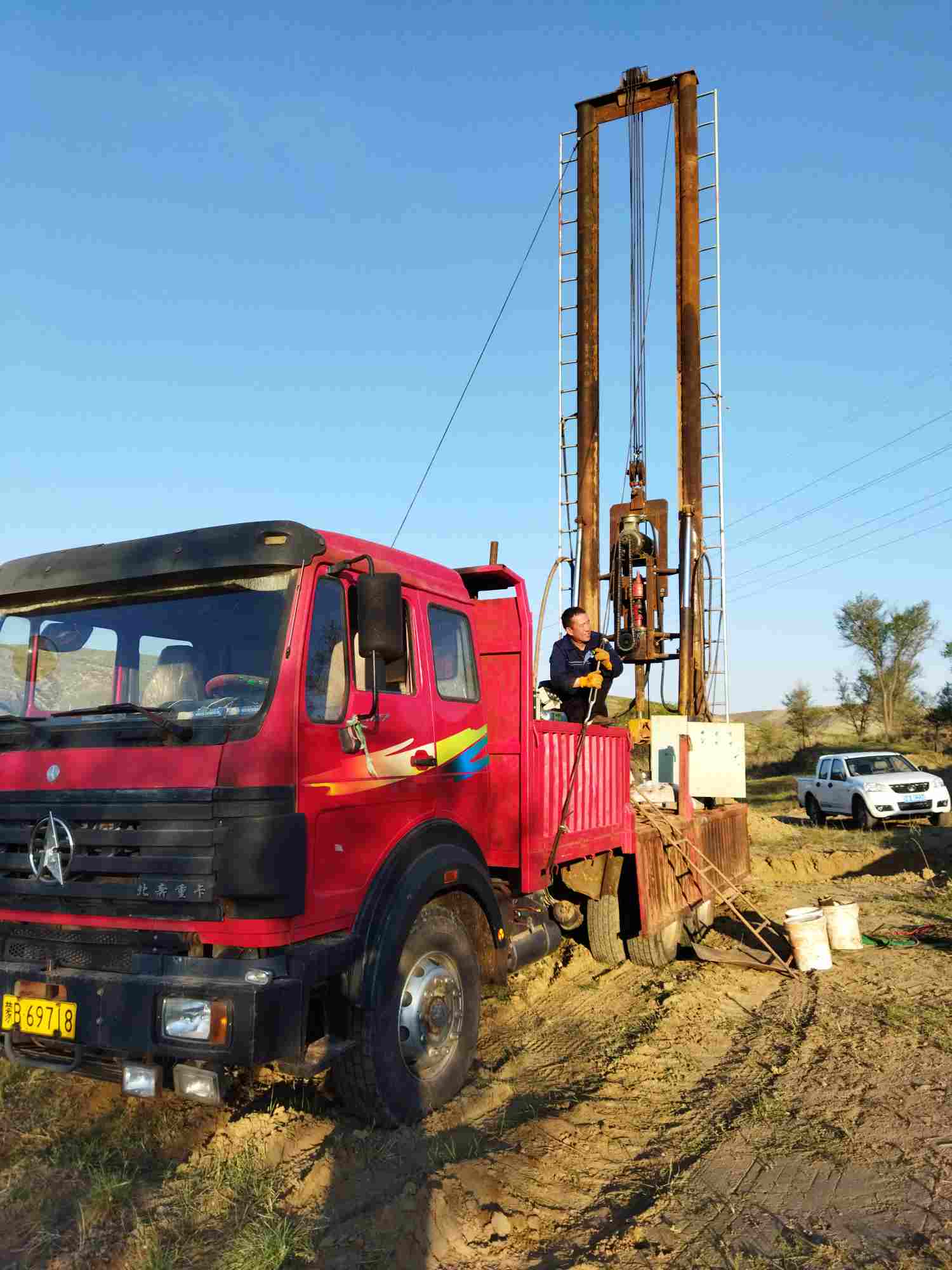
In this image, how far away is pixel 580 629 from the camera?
23.6ft

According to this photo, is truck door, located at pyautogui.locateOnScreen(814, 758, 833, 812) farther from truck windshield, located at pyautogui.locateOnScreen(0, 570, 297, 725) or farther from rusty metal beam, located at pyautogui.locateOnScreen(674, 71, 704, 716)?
truck windshield, located at pyautogui.locateOnScreen(0, 570, 297, 725)

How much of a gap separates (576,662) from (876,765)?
1416cm

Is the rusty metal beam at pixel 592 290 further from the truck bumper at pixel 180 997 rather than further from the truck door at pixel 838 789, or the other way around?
the truck door at pixel 838 789

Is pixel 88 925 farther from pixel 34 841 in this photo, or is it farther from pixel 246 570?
pixel 246 570

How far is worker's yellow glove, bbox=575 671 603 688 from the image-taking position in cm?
633

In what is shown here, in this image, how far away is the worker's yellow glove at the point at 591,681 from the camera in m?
6.33

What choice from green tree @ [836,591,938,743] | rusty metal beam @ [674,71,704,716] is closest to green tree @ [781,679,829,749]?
green tree @ [836,591,938,743]

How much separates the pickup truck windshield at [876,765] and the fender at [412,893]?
1577 centimetres

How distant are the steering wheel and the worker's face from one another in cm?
379

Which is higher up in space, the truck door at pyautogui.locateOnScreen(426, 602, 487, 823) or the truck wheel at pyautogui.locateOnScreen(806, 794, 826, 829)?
the truck door at pyautogui.locateOnScreen(426, 602, 487, 823)

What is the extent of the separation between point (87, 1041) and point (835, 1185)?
2.91 metres

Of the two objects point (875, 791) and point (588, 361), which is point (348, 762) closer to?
point (588, 361)

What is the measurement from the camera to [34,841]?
12.4ft

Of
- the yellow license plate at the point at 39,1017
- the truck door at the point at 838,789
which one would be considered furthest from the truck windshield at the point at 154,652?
the truck door at the point at 838,789
